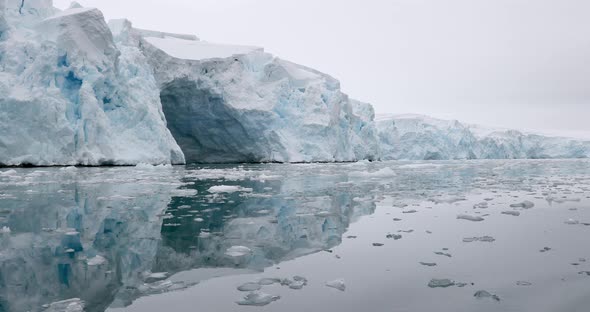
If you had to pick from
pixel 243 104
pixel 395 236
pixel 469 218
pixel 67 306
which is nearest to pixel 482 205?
pixel 469 218

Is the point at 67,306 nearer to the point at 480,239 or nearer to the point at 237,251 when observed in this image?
the point at 237,251

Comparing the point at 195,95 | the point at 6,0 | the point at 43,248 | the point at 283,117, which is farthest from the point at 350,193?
the point at 283,117

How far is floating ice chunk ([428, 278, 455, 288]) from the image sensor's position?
2490mm

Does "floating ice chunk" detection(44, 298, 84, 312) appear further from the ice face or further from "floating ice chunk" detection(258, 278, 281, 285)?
→ the ice face

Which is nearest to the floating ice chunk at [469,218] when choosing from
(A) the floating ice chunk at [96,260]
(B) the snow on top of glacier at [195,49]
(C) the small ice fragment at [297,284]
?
(C) the small ice fragment at [297,284]

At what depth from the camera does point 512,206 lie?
597 centimetres

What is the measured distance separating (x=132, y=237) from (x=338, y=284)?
2209 mm

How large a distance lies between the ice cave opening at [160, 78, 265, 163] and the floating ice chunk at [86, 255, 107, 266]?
71.2ft

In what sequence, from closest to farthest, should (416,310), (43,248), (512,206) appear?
(416,310)
(43,248)
(512,206)

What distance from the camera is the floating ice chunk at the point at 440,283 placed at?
98.0 inches

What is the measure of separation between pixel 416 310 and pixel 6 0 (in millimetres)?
20663

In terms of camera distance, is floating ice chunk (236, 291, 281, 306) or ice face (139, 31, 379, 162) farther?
ice face (139, 31, 379, 162)

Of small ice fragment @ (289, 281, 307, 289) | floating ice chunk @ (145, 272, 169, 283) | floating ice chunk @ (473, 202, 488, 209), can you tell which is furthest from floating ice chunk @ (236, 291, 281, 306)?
floating ice chunk @ (473, 202, 488, 209)

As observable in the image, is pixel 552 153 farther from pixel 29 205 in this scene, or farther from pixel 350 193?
pixel 29 205
